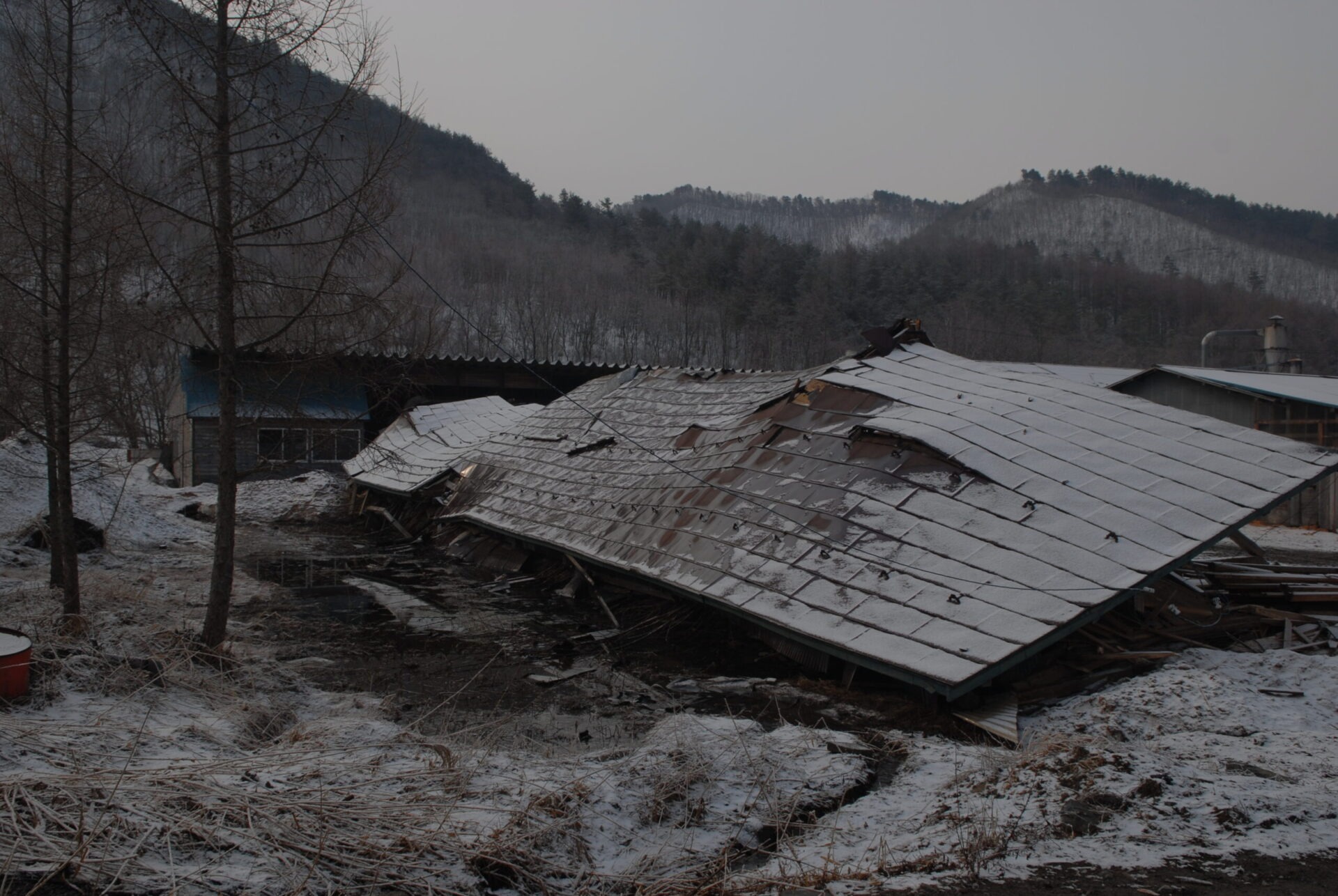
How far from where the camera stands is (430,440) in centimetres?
2306

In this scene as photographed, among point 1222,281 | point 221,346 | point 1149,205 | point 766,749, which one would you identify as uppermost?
point 1149,205

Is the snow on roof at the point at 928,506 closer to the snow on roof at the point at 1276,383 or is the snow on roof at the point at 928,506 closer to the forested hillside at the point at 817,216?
the snow on roof at the point at 1276,383

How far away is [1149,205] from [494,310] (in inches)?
4574

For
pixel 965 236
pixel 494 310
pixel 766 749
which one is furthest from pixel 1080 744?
pixel 965 236

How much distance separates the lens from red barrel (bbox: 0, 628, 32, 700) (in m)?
5.50

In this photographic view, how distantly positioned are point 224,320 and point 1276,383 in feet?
82.3

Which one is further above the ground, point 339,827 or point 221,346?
point 221,346

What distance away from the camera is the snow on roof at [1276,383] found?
69.1ft

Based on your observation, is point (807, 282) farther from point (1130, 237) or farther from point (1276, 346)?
point (1130, 237)

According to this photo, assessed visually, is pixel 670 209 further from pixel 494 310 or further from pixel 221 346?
pixel 221 346

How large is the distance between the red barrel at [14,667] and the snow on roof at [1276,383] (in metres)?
24.2

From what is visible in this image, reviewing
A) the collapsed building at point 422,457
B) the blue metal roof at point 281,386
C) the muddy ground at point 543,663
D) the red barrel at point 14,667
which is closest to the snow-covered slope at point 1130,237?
the collapsed building at point 422,457

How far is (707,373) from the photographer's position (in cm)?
1653

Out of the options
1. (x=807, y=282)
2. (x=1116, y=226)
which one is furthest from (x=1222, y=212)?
(x=807, y=282)
